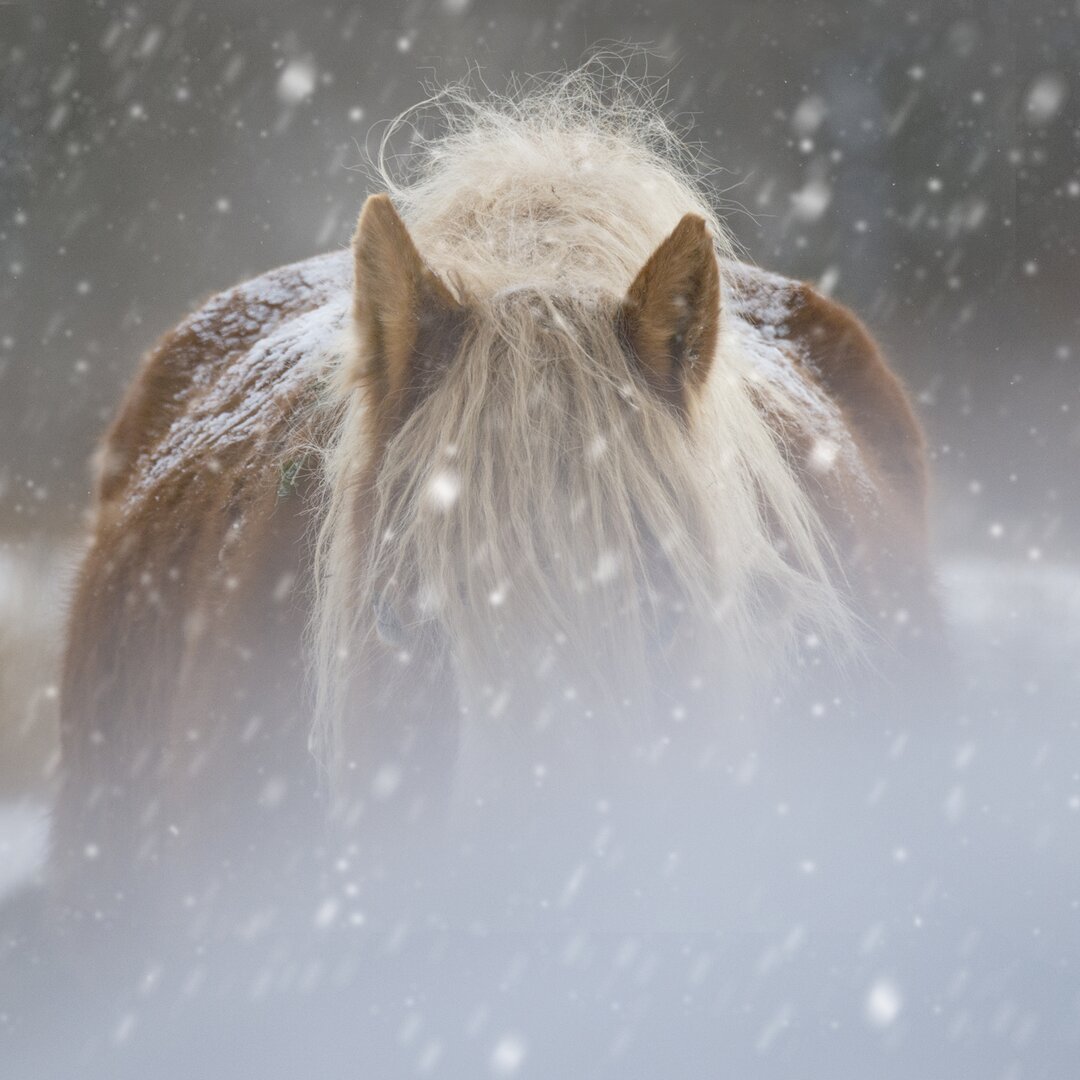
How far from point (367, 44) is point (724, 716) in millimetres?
1993

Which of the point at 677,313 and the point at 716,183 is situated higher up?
the point at 716,183

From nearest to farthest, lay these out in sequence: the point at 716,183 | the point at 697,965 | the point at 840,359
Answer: the point at 697,965
the point at 840,359
the point at 716,183

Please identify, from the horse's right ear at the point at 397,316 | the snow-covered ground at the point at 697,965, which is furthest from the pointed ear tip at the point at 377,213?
the snow-covered ground at the point at 697,965

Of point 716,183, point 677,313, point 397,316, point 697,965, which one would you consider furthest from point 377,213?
point 716,183

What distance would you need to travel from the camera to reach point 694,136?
206 centimetres

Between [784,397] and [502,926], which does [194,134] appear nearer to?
[784,397]

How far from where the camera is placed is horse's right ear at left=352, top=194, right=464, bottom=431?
0.50m

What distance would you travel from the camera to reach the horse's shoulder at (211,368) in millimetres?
899

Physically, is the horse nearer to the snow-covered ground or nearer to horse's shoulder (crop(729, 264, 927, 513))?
the snow-covered ground

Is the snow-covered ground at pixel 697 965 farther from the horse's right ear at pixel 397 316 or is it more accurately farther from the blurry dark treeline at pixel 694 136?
the blurry dark treeline at pixel 694 136

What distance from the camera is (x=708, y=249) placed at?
0.51 metres

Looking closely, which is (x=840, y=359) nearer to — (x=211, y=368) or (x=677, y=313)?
(x=677, y=313)

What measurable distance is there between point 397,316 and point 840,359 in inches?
29.2

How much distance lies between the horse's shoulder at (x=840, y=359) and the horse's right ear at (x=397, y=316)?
0.59 m
